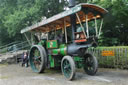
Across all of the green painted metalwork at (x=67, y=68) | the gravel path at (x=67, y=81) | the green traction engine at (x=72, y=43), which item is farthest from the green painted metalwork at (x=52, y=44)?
the gravel path at (x=67, y=81)

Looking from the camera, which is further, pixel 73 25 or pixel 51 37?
pixel 51 37

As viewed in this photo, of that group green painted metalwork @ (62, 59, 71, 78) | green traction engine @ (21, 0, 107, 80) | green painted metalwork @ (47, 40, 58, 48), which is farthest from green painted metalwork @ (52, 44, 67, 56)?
green painted metalwork @ (62, 59, 71, 78)

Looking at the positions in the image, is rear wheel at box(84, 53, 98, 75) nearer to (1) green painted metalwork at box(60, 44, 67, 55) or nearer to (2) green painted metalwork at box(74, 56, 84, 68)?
(2) green painted metalwork at box(74, 56, 84, 68)

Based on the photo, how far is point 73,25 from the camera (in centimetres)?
550

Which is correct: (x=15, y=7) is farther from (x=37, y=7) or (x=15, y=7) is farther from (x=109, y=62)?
(x=109, y=62)

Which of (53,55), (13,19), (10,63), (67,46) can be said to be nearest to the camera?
(67,46)

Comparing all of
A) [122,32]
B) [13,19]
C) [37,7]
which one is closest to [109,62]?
[122,32]

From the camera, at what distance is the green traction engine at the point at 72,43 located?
4883mm

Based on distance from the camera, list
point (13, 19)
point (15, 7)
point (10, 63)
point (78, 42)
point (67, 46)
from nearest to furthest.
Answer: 1. point (78, 42)
2. point (67, 46)
3. point (10, 63)
4. point (13, 19)
5. point (15, 7)

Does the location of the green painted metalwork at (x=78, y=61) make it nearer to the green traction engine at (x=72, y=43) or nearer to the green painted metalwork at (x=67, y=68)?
the green traction engine at (x=72, y=43)

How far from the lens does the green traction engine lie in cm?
488

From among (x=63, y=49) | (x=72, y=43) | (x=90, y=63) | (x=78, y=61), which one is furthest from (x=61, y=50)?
(x=90, y=63)

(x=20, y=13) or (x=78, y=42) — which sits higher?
(x=20, y=13)

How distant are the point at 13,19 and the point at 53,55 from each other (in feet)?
23.4
